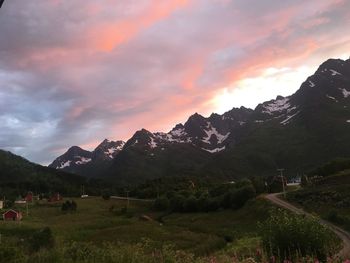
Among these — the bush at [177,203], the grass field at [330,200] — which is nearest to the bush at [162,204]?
the bush at [177,203]

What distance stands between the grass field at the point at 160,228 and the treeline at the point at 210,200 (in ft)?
14.1

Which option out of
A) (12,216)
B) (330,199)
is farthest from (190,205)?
(12,216)

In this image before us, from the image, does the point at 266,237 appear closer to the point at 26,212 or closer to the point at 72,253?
the point at 72,253

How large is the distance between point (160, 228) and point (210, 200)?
1439 inches

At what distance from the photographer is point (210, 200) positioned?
447 feet

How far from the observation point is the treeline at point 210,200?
127250mm

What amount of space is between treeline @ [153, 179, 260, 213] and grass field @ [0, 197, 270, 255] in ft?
14.1

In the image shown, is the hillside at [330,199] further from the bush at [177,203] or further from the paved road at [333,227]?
the bush at [177,203]

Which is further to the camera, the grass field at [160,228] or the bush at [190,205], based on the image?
the bush at [190,205]

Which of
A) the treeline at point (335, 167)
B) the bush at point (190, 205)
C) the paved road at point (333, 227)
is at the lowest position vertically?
the paved road at point (333, 227)

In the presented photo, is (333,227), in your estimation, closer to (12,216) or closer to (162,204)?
(162,204)

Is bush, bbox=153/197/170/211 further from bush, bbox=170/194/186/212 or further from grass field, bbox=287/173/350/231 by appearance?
grass field, bbox=287/173/350/231

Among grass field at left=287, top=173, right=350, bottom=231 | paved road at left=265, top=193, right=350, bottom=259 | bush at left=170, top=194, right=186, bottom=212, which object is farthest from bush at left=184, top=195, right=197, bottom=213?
grass field at left=287, top=173, right=350, bottom=231

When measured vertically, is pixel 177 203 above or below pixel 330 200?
above
